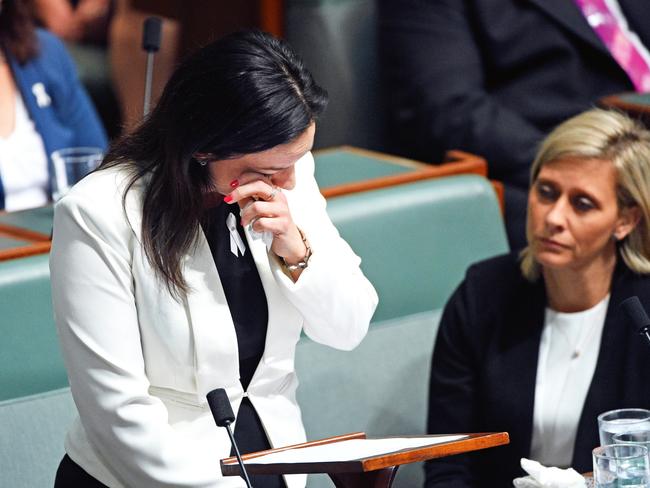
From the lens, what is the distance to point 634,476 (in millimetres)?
1487

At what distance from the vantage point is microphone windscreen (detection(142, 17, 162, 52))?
2.17 meters

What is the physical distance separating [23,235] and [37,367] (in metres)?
0.30

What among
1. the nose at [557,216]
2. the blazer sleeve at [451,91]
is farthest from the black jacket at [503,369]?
the blazer sleeve at [451,91]

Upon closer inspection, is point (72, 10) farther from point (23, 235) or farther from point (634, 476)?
point (634, 476)

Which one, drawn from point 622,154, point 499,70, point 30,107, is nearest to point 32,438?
point 622,154

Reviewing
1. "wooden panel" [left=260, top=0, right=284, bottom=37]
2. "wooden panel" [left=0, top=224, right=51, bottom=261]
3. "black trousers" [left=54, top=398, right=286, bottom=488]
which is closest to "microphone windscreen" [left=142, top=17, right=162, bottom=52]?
"wooden panel" [left=0, top=224, right=51, bottom=261]

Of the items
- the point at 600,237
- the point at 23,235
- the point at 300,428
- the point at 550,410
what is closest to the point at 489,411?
the point at 550,410

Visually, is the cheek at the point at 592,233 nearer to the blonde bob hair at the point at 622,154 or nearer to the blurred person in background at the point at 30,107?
the blonde bob hair at the point at 622,154

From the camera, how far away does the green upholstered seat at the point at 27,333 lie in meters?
1.89

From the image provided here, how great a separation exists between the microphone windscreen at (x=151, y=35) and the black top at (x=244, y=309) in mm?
650

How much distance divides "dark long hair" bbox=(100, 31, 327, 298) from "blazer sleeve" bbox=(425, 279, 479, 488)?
2.16 feet

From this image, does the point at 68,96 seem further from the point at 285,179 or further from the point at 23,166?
the point at 285,179

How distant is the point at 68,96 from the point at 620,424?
168cm

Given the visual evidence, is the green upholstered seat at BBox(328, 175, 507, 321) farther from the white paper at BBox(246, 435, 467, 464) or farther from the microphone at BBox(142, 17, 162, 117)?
the white paper at BBox(246, 435, 467, 464)
